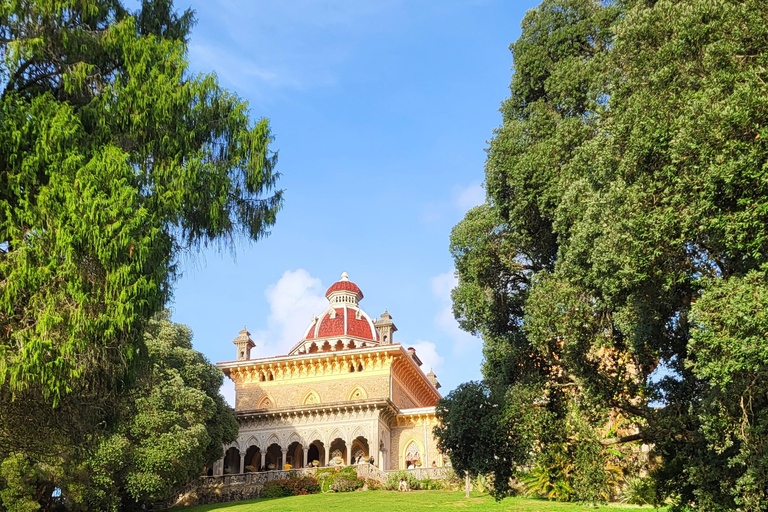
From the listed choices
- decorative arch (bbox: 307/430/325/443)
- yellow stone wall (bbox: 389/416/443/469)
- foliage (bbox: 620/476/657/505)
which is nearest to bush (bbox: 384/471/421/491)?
yellow stone wall (bbox: 389/416/443/469)

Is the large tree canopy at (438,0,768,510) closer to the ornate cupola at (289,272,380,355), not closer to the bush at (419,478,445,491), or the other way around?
the bush at (419,478,445,491)

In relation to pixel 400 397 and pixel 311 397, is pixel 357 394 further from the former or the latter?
pixel 400 397

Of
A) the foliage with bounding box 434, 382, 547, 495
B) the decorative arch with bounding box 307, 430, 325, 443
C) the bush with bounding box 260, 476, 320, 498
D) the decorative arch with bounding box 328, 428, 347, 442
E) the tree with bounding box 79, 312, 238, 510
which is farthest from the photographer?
the decorative arch with bounding box 307, 430, 325, 443

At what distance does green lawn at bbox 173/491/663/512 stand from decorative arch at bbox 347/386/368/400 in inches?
428

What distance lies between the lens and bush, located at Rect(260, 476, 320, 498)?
31516mm

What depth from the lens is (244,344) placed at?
44.9 m

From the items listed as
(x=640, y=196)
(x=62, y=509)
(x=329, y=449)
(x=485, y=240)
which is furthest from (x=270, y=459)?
(x=640, y=196)

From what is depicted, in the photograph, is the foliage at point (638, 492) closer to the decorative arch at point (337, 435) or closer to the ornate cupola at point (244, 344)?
the decorative arch at point (337, 435)

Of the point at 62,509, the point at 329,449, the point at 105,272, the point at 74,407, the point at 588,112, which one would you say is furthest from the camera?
the point at 329,449

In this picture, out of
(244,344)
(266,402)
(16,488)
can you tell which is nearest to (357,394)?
(266,402)

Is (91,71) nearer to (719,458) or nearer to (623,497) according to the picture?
(719,458)

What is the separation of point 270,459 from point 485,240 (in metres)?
29.8

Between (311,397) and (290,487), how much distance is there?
998 cm

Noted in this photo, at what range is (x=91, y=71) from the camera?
11.0 metres
